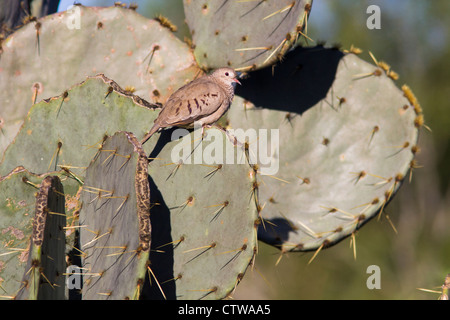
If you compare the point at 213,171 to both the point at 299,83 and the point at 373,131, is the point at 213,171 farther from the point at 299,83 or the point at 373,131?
the point at 373,131

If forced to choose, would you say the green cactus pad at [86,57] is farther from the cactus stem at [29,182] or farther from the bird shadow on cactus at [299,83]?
the cactus stem at [29,182]

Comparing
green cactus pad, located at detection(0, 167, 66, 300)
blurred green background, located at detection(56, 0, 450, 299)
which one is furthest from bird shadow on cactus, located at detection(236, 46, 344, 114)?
blurred green background, located at detection(56, 0, 450, 299)

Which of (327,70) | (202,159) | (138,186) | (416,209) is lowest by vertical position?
(138,186)

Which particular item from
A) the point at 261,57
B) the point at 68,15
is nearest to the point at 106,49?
the point at 68,15

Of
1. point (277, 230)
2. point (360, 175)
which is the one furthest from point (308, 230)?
point (360, 175)

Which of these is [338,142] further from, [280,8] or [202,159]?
[202,159]
